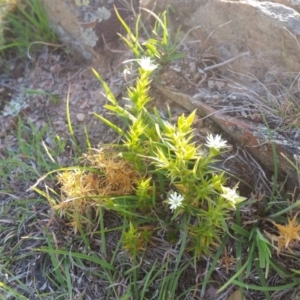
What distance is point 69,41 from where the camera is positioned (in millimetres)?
2891

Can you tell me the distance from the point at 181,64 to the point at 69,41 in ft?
2.34

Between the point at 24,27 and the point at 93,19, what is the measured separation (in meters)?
0.46

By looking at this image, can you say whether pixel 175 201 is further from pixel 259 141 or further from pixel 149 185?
pixel 259 141

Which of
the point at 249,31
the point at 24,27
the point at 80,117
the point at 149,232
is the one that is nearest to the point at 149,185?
the point at 149,232

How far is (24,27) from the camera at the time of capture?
9.65ft

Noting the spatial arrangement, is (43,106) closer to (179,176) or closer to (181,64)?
(181,64)

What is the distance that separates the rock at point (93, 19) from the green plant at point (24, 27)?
124mm

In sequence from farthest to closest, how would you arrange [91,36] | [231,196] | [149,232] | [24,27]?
[24,27], [91,36], [149,232], [231,196]

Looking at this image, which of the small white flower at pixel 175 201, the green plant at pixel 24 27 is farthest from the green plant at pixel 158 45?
the small white flower at pixel 175 201

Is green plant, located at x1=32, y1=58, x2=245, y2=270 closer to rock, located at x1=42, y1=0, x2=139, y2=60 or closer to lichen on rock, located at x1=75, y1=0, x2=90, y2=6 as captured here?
rock, located at x1=42, y1=0, x2=139, y2=60

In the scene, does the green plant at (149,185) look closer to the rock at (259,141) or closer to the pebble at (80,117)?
the rock at (259,141)

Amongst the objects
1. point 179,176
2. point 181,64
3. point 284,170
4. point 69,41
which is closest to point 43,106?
point 69,41

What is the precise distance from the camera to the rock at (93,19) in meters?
2.74

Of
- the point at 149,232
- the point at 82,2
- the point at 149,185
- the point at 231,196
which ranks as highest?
the point at 82,2
